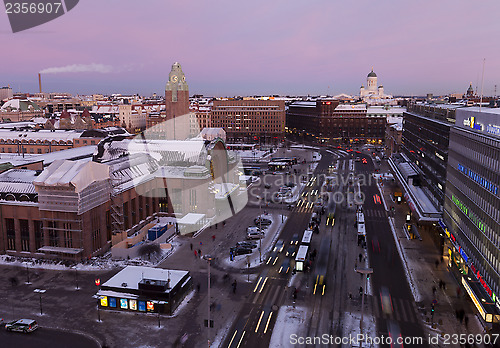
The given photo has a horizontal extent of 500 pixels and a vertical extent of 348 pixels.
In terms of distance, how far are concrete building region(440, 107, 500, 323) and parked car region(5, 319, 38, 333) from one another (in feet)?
145

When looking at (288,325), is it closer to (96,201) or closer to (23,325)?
(23,325)

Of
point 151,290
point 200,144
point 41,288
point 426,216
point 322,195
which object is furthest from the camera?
point 322,195

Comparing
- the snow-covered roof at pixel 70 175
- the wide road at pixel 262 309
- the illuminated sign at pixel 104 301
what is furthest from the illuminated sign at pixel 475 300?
the snow-covered roof at pixel 70 175

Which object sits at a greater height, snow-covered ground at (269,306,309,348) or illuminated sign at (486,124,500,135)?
illuminated sign at (486,124,500,135)

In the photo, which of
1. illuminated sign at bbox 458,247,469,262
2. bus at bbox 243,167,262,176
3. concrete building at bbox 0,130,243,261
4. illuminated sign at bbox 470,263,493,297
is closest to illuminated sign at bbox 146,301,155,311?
concrete building at bbox 0,130,243,261

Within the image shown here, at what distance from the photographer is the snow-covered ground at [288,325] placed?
3947 cm

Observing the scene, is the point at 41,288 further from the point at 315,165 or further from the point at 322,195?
the point at 315,165

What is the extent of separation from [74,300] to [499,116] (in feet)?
163

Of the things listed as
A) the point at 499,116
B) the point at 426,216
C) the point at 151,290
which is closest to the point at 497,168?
the point at 499,116

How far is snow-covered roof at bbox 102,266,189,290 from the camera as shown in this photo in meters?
46.5

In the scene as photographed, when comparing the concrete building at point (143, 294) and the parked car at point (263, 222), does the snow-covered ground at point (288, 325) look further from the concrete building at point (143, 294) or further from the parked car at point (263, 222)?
the parked car at point (263, 222)

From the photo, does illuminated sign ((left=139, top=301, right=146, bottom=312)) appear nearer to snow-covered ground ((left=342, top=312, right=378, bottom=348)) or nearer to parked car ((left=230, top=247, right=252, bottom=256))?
parked car ((left=230, top=247, right=252, bottom=256))

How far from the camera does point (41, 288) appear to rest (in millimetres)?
50781

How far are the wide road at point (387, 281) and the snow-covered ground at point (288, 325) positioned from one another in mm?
7586
